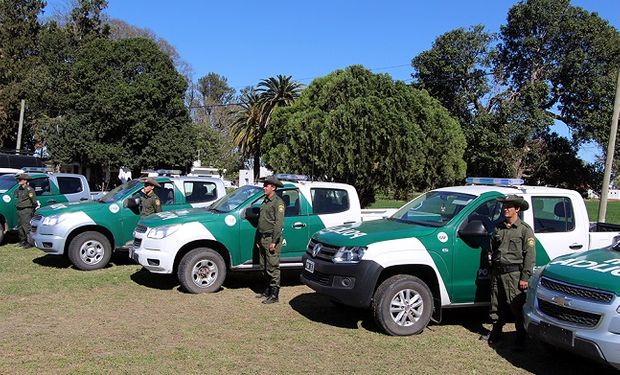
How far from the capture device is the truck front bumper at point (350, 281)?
6387 millimetres

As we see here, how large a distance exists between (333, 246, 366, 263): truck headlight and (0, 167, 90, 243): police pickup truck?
395 inches

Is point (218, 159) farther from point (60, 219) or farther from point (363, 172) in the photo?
point (60, 219)

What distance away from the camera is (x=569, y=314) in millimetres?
5168

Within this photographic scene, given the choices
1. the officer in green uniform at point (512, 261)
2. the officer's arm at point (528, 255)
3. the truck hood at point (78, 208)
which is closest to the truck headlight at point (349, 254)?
the officer in green uniform at point (512, 261)

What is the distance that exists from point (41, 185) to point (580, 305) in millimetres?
13061

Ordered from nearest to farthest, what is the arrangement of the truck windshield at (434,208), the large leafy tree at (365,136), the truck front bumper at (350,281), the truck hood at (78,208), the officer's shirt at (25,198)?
the truck front bumper at (350,281) → the truck windshield at (434,208) → the truck hood at (78,208) → the officer's shirt at (25,198) → the large leafy tree at (365,136)

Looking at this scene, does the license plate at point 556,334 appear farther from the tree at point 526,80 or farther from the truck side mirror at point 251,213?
the tree at point 526,80

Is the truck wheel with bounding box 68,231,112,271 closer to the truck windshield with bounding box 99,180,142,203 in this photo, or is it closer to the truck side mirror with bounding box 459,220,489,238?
the truck windshield with bounding box 99,180,142,203

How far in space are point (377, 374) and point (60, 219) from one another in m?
7.41

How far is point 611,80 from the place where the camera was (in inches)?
1478

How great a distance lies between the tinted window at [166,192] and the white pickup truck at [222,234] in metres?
2.26

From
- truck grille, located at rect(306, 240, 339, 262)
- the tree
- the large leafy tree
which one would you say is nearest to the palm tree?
the tree

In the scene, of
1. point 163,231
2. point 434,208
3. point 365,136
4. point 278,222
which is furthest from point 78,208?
point 365,136

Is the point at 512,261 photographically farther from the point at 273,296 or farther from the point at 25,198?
the point at 25,198
